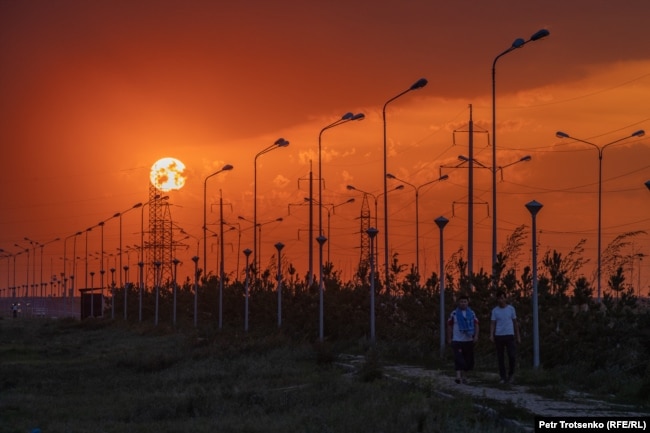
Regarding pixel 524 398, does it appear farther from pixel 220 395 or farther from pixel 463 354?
pixel 220 395

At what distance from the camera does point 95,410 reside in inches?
1084

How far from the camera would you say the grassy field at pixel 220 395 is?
66.2ft

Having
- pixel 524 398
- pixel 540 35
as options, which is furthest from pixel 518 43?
pixel 524 398

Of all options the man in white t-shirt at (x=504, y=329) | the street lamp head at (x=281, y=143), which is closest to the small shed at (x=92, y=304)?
the street lamp head at (x=281, y=143)

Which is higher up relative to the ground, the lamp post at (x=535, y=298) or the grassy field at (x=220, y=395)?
the lamp post at (x=535, y=298)

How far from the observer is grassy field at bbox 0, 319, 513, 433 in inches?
794

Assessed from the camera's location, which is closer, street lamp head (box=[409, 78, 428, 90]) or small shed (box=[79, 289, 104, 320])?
street lamp head (box=[409, 78, 428, 90])

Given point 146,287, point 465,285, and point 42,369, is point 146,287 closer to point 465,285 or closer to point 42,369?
point 42,369

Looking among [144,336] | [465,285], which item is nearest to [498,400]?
[465,285]

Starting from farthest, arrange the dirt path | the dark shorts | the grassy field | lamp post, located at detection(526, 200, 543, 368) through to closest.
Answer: lamp post, located at detection(526, 200, 543, 368), the dark shorts, the grassy field, the dirt path

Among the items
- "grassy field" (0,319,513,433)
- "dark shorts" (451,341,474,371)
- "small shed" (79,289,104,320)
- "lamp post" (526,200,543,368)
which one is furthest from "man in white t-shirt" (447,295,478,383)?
"small shed" (79,289,104,320)

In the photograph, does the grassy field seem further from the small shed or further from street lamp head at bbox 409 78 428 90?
the small shed

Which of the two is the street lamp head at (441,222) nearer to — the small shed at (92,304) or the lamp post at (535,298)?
the lamp post at (535,298)

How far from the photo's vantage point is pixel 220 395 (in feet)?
88.7
